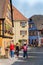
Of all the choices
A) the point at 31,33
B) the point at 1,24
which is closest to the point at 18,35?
the point at 31,33

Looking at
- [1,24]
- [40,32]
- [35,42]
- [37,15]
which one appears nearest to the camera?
[1,24]

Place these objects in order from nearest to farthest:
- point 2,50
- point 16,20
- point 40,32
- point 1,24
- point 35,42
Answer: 1. point 2,50
2. point 1,24
3. point 16,20
4. point 35,42
5. point 40,32

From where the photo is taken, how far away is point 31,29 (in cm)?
10988

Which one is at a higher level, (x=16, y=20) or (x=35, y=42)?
(x=16, y=20)

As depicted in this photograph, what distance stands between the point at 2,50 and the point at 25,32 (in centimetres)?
6194

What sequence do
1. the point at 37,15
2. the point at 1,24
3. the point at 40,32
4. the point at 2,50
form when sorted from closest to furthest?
the point at 2,50 < the point at 1,24 < the point at 40,32 < the point at 37,15

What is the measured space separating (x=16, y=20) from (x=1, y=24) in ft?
180

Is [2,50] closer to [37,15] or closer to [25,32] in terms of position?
[25,32]

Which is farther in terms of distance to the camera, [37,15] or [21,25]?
[37,15]

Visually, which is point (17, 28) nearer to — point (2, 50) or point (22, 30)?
point (22, 30)

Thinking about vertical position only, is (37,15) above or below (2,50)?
above

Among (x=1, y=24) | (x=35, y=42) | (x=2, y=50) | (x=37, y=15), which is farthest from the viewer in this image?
(x=37, y=15)

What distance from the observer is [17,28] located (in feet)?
334

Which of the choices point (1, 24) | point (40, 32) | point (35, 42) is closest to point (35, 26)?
point (40, 32)
